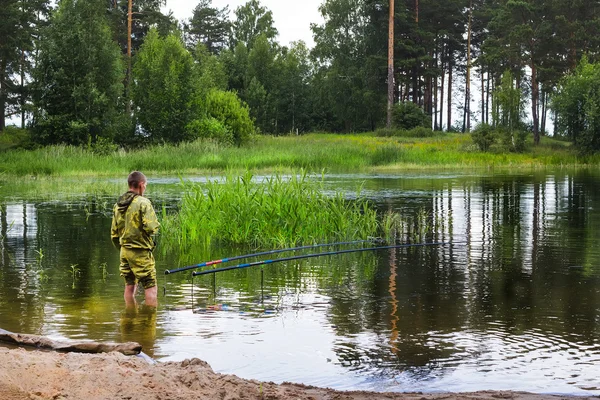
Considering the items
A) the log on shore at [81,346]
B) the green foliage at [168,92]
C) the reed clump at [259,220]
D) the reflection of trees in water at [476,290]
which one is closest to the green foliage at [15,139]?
the green foliage at [168,92]

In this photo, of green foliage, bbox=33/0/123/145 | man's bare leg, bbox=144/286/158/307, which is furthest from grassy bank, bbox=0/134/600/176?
man's bare leg, bbox=144/286/158/307

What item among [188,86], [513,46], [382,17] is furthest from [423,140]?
[382,17]

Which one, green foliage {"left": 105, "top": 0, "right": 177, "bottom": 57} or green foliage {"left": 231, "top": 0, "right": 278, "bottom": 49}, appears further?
green foliage {"left": 231, "top": 0, "right": 278, "bottom": 49}

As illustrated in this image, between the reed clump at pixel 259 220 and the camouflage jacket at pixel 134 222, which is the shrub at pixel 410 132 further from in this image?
the camouflage jacket at pixel 134 222

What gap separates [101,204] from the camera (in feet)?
77.5

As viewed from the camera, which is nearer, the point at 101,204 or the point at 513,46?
the point at 101,204

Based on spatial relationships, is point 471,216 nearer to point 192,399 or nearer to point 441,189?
point 441,189

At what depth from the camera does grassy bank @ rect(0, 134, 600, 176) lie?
1444 inches

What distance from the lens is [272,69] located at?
285 feet

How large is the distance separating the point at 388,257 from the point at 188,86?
3545 cm

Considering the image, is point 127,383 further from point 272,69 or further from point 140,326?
point 272,69

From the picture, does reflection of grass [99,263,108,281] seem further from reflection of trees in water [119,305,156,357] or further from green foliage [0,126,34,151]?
green foliage [0,126,34,151]

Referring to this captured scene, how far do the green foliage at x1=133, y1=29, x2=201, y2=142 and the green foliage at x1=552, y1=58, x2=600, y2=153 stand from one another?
72.7ft

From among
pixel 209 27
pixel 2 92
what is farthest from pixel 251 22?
pixel 2 92
